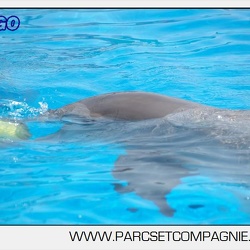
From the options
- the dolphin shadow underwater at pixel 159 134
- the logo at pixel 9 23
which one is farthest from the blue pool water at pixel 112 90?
the logo at pixel 9 23

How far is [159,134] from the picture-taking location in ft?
17.5

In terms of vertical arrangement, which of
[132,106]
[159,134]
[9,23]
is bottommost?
[159,134]

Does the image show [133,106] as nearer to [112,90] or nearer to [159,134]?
[159,134]

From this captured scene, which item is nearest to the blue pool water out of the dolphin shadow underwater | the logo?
the dolphin shadow underwater

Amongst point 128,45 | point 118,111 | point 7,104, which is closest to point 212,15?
point 128,45

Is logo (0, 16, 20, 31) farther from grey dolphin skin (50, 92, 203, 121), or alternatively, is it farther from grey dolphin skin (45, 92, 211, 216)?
grey dolphin skin (50, 92, 203, 121)

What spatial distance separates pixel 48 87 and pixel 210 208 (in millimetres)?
4179

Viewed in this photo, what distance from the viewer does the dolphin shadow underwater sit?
4766mm

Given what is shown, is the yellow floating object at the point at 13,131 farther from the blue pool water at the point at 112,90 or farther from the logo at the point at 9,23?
the logo at the point at 9,23

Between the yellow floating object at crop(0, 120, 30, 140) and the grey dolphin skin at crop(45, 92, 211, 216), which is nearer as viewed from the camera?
the grey dolphin skin at crop(45, 92, 211, 216)

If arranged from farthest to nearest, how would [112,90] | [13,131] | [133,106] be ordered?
[112,90]
[13,131]
[133,106]

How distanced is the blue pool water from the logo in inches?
5.0

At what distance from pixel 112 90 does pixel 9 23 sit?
4.01 meters

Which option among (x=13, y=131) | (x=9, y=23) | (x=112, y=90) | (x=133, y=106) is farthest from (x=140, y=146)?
(x=9, y=23)
